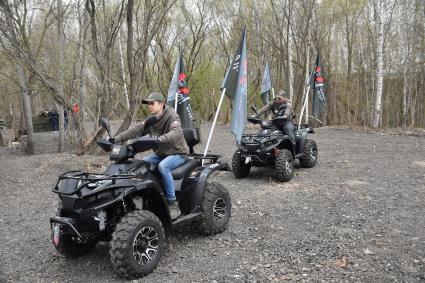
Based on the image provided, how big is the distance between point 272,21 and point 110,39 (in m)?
11.7

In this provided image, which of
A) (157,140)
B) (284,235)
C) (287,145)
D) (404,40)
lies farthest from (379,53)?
(157,140)

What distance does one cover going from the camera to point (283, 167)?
7.76 meters

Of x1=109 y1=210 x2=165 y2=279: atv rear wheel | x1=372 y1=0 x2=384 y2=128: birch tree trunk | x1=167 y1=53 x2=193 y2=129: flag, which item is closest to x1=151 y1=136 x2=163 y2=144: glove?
x1=109 y1=210 x2=165 y2=279: atv rear wheel

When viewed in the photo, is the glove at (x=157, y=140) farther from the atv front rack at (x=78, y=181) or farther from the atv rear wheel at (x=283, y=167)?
the atv rear wheel at (x=283, y=167)

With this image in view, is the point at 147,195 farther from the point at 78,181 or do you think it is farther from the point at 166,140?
the point at 78,181

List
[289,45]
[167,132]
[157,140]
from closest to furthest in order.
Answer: [157,140] → [167,132] → [289,45]

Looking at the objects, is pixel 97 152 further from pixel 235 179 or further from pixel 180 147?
pixel 180 147

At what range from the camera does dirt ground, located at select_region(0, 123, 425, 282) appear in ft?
13.4

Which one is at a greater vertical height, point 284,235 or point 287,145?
point 287,145

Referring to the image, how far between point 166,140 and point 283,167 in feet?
12.6

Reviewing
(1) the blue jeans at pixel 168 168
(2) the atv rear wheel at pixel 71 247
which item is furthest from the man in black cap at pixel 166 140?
(2) the atv rear wheel at pixel 71 247

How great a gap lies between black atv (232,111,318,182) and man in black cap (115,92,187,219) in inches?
115

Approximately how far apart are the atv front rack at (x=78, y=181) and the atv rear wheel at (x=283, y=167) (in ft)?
14.1

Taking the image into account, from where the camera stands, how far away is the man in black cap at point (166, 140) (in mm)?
4504
